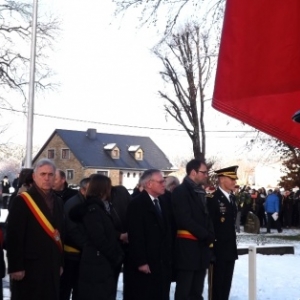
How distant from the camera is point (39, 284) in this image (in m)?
6.53

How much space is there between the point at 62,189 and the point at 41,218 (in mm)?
2111

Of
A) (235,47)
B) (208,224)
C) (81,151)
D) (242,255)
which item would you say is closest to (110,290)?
(208,224)

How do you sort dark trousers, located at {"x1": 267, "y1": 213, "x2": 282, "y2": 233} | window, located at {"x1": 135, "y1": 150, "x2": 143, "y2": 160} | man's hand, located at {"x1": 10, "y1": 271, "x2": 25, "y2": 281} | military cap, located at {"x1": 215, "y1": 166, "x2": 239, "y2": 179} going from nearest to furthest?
man's hand, located at {"x1": 10, "y1": 271, "x2": 25, "y2": 281}
military cap, located at {"x1": 215, "y1": 166, "x2": 239, "y2": 179}
dark trousers, located at {"x1": 267, "y1": 213, "x2": 282, "y2": 233}
window, located at {"x1": 135, "y1": 150, "x2": 143, "y2": 160}

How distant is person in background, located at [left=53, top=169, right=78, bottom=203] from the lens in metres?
8.44

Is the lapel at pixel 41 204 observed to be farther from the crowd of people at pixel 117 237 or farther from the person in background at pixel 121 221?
the person in background at pixel 121 221

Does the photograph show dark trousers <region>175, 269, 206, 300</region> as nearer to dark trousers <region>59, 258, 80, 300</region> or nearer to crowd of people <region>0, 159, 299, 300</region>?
crowd of people <region>0, 159, 299, 300</region>

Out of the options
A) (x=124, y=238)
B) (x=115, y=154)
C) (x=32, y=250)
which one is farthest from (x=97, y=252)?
(x=115, y=154)

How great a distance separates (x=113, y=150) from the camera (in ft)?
270

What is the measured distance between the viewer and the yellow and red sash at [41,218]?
21.4 feet

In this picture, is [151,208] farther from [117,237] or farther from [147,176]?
[117,237]

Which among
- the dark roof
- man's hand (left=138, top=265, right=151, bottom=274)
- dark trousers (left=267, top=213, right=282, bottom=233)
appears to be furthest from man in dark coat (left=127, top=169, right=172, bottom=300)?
the dark roof

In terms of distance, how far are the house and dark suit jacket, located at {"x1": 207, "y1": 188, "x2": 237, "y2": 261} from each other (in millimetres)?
69634

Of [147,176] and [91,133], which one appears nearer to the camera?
[147,176]

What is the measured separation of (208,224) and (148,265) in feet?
3.84
